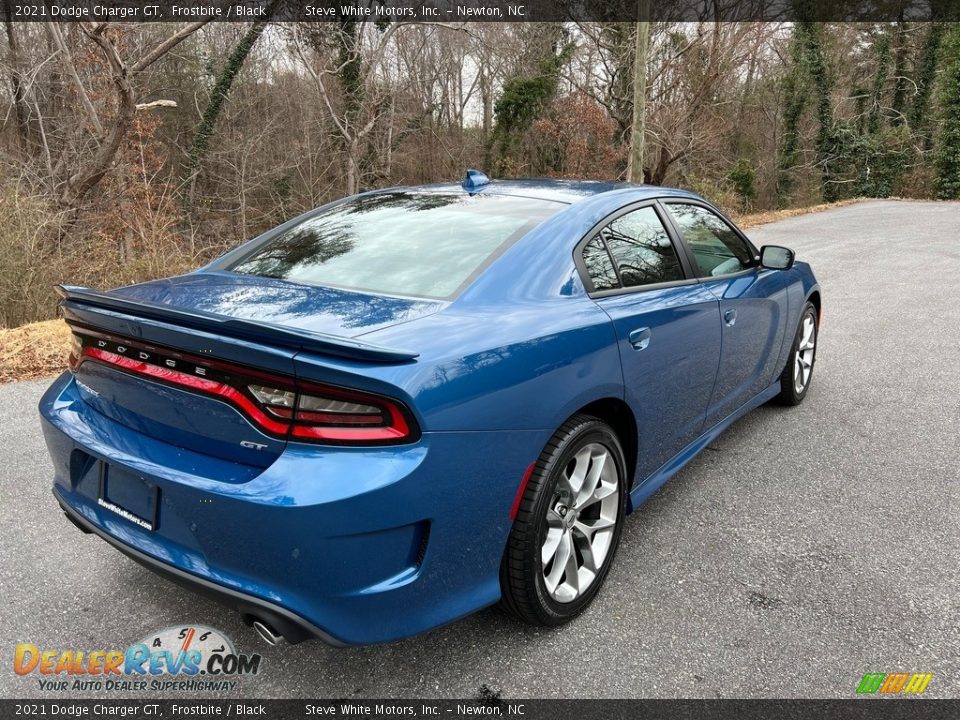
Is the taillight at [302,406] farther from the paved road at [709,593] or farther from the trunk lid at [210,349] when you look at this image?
the paved road at [709,593]

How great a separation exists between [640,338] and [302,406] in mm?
1379

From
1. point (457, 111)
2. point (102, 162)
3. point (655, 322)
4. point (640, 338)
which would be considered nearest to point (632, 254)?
point (655, 322)

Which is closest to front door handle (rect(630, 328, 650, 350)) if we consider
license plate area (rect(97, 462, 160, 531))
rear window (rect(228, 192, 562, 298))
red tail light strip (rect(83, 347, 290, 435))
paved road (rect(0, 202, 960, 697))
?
rear window (rect(228, 192, 562, 298))

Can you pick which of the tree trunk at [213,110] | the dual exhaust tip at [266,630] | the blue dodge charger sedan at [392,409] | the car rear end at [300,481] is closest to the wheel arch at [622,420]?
the blue dodge charger sedan at [392,409]

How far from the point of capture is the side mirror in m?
3.82

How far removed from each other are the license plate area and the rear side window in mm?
1659

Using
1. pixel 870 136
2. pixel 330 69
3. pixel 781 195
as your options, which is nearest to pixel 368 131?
pixel 330 69

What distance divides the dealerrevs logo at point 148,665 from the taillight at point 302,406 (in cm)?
92

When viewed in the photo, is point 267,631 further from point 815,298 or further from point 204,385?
point 815,298

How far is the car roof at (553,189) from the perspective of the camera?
9.81ft

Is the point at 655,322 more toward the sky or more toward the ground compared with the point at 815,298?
more toward the sky

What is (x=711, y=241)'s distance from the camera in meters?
3.59

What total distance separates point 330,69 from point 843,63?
22.6 metres

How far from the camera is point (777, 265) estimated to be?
3.82 metres
